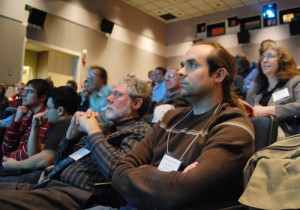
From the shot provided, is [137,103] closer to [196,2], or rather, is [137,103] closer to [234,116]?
[234,116]

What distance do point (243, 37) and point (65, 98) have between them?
22.8 feet

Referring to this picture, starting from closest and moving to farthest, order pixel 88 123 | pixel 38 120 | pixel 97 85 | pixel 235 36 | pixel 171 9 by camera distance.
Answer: pixel 88 123 → pixel 38 120 → pixel 97 85 → pixel 235 36 → pixel 171 9

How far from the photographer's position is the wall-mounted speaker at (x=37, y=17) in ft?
20.1

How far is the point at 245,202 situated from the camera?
803 millimetres

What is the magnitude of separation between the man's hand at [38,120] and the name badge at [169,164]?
4.23 feet

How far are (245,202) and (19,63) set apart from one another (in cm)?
595

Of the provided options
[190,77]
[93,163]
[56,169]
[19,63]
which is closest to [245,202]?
[190,77]

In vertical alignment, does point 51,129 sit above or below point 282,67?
below

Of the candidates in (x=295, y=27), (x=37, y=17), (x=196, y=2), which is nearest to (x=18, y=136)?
(x=37, y=17)

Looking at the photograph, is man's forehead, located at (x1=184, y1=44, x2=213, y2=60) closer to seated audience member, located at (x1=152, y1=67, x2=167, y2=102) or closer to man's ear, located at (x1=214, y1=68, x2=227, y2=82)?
man's ear, located at (x1=214, y1=68, x2=227, y2=82)

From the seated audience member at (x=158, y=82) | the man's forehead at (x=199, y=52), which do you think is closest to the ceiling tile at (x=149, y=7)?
the seated audience member at (x=158, y=82)

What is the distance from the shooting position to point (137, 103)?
1875mm

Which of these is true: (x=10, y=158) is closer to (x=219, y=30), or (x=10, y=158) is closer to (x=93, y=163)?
(x=93, y=163)

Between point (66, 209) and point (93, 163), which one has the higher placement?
point (93, 163)
